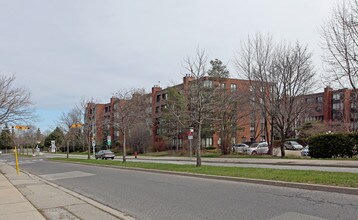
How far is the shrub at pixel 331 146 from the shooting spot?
28.8 metres

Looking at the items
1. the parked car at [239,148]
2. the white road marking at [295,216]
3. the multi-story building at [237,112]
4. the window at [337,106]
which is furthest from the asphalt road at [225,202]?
the window at [337,106]

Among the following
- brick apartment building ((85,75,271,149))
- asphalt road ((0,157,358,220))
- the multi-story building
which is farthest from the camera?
brick apartment building ((85,75,271,149))

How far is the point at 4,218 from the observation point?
850 cm

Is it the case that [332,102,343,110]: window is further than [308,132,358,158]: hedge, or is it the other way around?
[332,102,343,110]: window

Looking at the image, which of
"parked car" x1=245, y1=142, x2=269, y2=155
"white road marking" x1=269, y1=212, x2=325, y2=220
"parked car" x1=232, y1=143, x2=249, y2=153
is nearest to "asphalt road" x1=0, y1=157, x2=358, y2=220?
"white road marking" x1=269, y1=212, x2=325, y2=220

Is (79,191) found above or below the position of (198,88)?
below

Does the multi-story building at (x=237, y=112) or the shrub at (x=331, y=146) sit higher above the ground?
the multi-story building at (x=237, y=112)

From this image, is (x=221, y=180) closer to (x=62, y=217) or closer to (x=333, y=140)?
(x=62, y=217)

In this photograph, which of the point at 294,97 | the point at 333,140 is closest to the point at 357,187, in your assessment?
the point at 333,140

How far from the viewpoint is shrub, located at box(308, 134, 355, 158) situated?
2883 centimetres

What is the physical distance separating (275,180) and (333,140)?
1879 cm

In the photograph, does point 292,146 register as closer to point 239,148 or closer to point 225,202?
point 239,148

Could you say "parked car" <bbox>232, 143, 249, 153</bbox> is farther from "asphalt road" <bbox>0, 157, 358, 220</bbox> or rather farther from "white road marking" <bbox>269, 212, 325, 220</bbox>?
"white road marking" <bbox>269, 212, 325, 220</bbox>

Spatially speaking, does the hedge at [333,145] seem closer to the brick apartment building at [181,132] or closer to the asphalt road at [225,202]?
the brick apartment building at [181,132]
